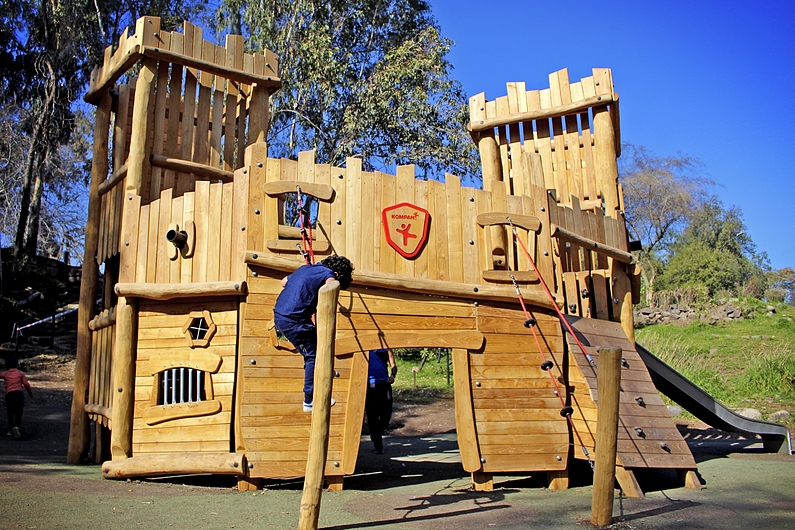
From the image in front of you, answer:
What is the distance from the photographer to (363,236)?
23.9ft

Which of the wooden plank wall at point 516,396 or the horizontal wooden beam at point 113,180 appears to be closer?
the wooden plank wall at point 516,396

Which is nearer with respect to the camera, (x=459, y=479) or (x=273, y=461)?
(x=273, y=461)

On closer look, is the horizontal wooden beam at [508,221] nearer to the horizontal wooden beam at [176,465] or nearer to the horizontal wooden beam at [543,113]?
the horizontal wooden beam at [543,113]

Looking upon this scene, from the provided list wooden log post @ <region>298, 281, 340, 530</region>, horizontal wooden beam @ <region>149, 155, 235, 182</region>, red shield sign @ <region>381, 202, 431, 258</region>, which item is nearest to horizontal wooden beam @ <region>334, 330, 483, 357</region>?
red shield sign @ <region>381, 202, 431, 258</region>

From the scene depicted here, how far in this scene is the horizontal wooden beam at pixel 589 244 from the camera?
25.7ft

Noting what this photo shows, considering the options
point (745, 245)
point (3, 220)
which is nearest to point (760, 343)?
point (745, 245)

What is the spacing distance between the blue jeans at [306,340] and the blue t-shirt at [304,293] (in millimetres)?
48

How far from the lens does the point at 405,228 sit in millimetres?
7422

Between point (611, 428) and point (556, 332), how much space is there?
273 cm

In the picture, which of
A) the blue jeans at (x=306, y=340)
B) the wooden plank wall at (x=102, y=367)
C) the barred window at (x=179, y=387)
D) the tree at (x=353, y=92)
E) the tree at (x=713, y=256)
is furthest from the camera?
the tree at (x=713, y=256)

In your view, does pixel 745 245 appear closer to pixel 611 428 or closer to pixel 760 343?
pixel 760 343

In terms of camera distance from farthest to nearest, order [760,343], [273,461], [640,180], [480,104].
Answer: [640,180] < [760,343] < [480,104] < [273,461]

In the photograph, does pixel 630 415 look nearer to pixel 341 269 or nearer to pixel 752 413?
pixel 341 269

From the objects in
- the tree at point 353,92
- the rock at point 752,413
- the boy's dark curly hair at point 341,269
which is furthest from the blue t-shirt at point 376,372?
the tree at point 353,92
